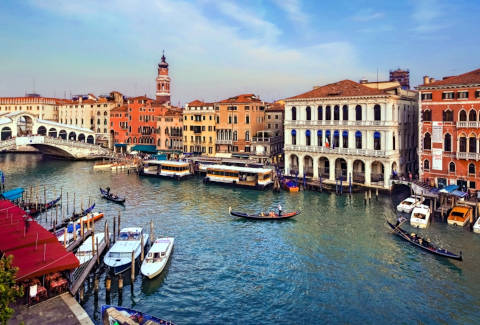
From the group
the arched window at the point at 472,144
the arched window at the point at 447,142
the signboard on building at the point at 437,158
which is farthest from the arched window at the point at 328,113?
the arched window at the point at 472,144

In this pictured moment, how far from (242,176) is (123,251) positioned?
80.8 ft

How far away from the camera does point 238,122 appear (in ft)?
189

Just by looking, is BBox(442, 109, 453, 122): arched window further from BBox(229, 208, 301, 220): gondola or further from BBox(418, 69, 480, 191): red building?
BBox(229, 208, 301, 220): gondola

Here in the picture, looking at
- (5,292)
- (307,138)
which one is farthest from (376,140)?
(5,292)

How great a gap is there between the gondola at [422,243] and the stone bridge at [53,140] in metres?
55.9

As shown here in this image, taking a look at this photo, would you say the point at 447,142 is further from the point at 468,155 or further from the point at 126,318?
the point at 126,318

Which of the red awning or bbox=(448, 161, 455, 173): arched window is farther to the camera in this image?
bbox=(448, 161, 455, 173): arched window

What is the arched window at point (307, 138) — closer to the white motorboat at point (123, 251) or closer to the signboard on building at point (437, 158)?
the signboard on building at point (437, 158)

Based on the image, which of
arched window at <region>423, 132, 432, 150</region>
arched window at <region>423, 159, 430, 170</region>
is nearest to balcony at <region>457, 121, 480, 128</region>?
arched window at <region>423, 132, 432, 150</region>

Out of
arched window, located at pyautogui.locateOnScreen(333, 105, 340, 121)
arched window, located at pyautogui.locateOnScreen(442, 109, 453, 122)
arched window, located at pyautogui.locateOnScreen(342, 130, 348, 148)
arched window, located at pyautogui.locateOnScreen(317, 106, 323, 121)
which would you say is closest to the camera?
arched window, located at pyautogui.locateOnScreen(442, 109, 453, 122)

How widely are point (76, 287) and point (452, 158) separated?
31.0 m

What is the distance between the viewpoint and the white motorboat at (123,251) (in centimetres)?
1994

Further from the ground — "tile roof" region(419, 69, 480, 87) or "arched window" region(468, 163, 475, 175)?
"tile roof" region(419, 69, 480, 87)

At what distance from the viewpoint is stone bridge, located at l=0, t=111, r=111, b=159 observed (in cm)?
6385
